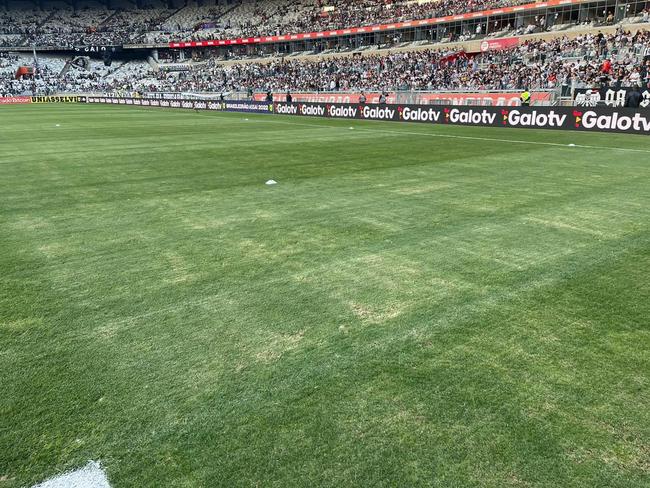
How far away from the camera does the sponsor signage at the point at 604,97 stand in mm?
24469

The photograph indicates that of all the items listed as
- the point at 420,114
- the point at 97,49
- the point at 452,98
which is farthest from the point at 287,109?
the point at 97,49

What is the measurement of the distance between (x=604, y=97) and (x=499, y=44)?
20.8 meters

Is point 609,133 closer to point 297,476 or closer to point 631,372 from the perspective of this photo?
point 631,372

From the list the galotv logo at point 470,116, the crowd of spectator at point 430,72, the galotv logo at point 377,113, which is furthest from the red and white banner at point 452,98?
the galotv logo at point 377,113

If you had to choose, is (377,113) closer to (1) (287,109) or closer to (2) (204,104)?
(1) (287,109)

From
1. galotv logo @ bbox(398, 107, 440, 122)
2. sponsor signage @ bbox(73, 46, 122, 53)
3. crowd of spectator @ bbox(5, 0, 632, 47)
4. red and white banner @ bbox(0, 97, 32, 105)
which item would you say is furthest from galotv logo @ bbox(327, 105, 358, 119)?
sponsor signage @ bbox(73, 46, 122, 53)

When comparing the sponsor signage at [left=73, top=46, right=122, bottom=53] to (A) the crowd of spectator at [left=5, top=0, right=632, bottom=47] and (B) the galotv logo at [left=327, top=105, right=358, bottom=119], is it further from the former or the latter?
(B) the galotv logo at [left=327, top=105, right=358, bottom=119]

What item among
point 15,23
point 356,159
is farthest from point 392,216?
point 15,23

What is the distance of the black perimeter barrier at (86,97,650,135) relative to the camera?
21734 mm

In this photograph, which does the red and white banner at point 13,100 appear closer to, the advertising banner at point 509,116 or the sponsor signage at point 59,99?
the sponsor signage at point 59,99

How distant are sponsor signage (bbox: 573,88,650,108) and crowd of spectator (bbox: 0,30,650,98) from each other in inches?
29.3

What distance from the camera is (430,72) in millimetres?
45781

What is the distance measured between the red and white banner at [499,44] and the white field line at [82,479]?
47881mm

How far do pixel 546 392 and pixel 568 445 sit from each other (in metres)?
0.56
